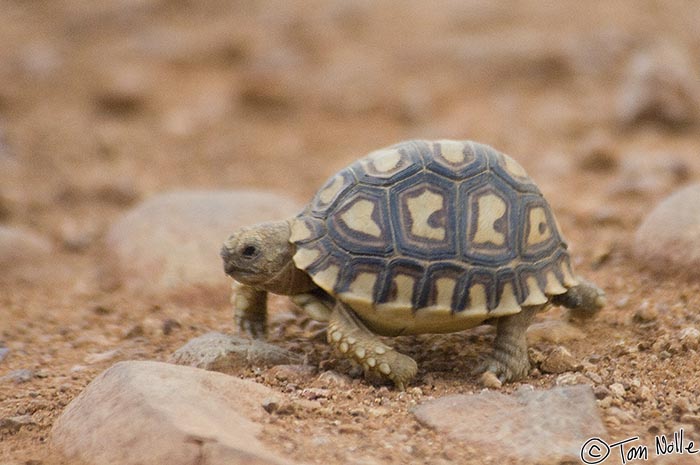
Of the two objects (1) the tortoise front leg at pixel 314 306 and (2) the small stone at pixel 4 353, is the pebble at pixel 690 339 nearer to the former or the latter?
(1) the tortoise front leg at pixel 314 306

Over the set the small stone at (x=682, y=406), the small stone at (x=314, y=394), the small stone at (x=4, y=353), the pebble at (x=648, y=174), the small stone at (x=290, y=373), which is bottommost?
the small stone at (x=682, y=406)

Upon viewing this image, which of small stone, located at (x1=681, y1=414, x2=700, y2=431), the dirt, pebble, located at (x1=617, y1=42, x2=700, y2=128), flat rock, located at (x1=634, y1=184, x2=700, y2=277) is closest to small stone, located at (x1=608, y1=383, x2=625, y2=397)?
the dirt

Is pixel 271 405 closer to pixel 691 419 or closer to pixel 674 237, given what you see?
pixel 691 419

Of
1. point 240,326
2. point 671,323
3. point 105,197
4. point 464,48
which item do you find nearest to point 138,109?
point 105,197

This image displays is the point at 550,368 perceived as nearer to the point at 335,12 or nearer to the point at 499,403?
the point at 499,403

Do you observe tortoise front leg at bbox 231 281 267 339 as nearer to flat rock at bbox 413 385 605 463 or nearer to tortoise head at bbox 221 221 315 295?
A: tortoise head at bbox 221 221 315 295

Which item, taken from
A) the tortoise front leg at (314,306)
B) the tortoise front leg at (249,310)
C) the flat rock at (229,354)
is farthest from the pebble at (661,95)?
the flat rock at (229,354)
